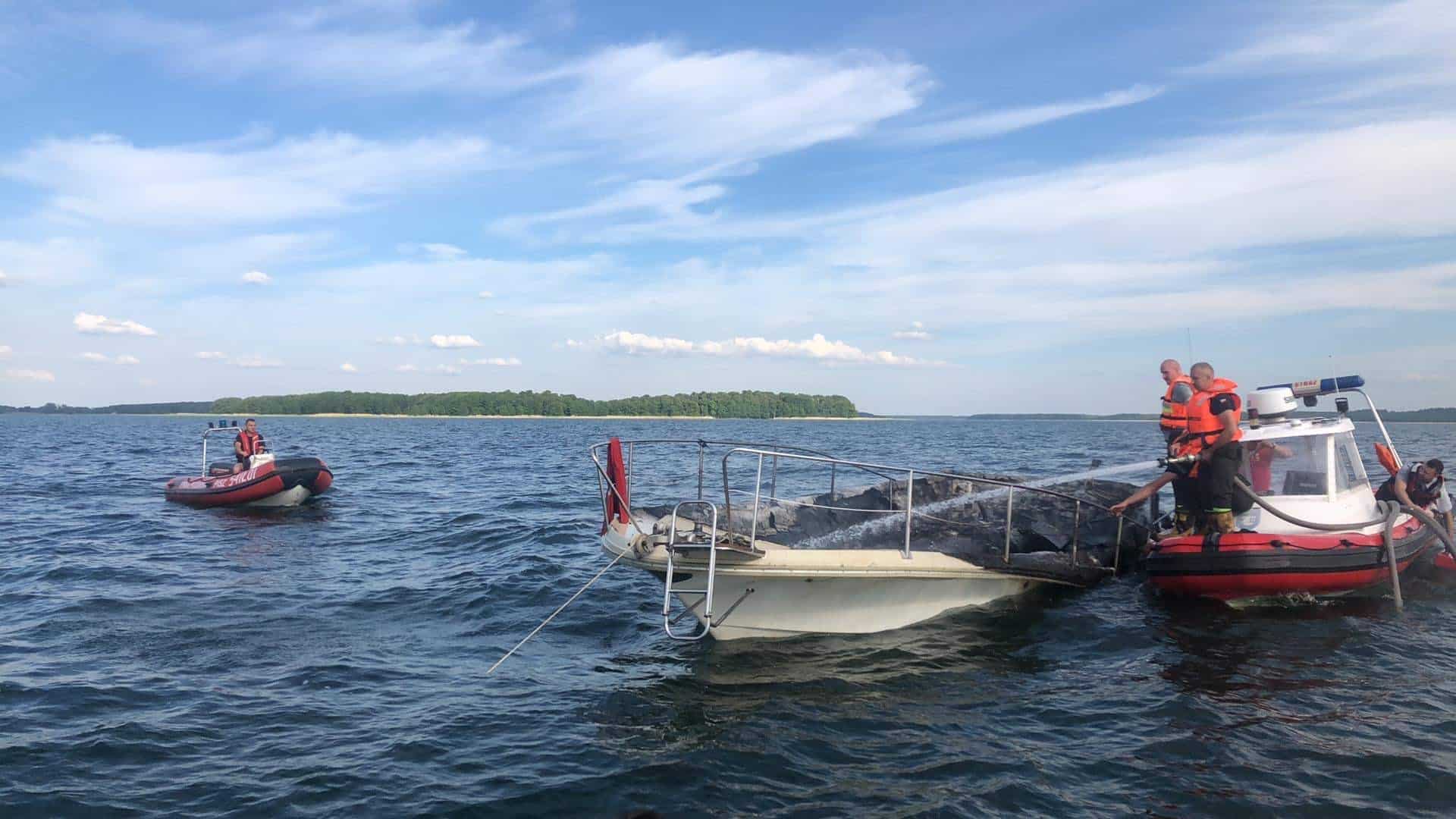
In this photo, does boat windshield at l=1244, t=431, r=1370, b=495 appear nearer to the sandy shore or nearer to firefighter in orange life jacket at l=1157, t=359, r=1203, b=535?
firefighter in orange life jacket at l=1157, t=359, r=1203, b=535

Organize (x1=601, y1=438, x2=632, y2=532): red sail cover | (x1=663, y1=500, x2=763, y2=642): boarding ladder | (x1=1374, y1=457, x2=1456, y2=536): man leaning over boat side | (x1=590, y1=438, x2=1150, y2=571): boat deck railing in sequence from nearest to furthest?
(x1=663, y1=500, x2=763, y2=642): boarding ladder
(x1=590, y1=438, x2=1150, y2=571): boat deck railing
(x1=601, y1=438, x2=632, y2=532): red sail cover
(x1=1374, y1=457, x2=1456, y2=536): man leaning over boat side

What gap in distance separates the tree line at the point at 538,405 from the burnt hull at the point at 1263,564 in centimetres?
14915

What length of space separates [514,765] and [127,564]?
10.3 m

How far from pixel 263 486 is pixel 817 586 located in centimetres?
1620

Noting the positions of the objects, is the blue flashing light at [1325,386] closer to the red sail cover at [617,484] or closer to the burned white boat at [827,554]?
the burned white boat at [827,554]

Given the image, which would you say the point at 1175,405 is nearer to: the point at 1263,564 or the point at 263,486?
the point at 1263,564

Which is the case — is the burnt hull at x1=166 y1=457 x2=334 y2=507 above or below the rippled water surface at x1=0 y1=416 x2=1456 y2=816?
above

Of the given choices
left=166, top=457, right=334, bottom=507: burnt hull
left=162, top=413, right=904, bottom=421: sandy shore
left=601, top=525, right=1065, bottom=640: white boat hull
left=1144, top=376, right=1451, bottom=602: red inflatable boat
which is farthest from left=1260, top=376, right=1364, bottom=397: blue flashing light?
left=162, top=413, right=904, bottom=421: sandy shore

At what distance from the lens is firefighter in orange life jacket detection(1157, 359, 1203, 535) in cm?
1102

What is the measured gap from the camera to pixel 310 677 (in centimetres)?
824

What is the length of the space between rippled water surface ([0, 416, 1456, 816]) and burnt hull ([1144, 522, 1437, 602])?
1.08 feet

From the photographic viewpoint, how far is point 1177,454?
11.1 m

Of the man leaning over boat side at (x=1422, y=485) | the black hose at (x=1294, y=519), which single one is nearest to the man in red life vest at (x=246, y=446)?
the black hose at (x=1294, y=519)

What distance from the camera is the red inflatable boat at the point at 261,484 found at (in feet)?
66.9
